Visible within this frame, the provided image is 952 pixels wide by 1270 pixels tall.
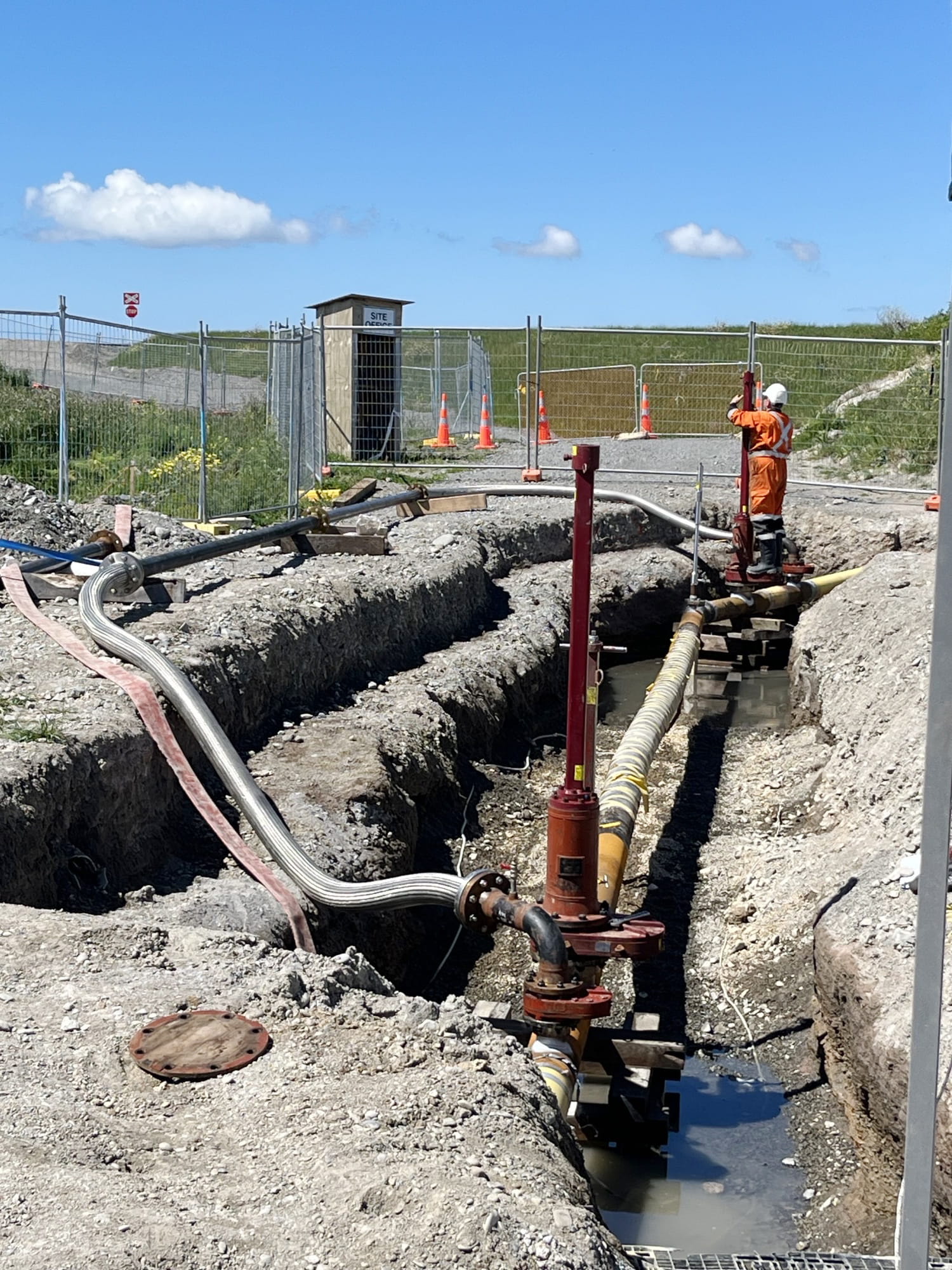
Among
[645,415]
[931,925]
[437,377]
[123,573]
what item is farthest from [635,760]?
[645,415]

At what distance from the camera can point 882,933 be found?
5.62 m

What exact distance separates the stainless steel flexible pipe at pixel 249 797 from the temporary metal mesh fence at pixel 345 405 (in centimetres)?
441

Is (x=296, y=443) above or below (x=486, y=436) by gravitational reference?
below

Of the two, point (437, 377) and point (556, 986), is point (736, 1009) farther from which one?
point (437, 377)

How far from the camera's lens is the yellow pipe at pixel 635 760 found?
16.0 ft

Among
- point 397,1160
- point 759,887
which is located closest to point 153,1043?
point 397,1160

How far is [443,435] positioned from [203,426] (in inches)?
308

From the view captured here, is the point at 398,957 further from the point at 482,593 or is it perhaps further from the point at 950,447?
the point at 482,593

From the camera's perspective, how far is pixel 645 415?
21.9 meters

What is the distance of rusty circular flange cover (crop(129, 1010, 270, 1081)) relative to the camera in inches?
145

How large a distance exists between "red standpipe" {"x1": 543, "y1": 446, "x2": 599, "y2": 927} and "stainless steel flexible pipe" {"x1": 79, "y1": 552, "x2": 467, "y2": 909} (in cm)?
40

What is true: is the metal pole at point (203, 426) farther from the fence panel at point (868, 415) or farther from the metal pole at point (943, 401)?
the fence panel at point (868, 415)

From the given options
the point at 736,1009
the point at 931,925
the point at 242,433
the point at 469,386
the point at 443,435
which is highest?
the point at 469,386

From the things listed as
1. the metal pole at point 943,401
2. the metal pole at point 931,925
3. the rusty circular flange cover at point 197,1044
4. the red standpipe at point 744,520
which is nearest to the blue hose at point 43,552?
the rusty circular flange cover at point 197,1044
